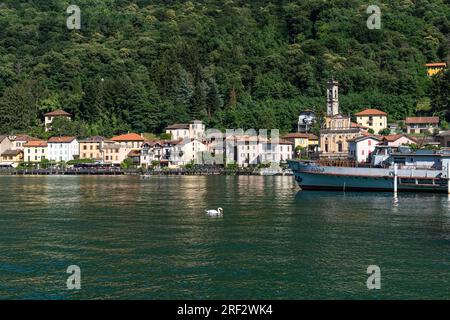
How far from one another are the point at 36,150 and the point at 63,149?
521 cm

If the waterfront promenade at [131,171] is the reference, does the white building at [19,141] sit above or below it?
above

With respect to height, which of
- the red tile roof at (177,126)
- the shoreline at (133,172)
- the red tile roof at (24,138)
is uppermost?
the red tile roof at (177,126)

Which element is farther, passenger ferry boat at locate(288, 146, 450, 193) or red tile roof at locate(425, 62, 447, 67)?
red tile roof at locate(425, 62, 447, 67)

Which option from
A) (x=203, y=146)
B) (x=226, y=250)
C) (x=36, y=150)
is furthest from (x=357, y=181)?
(x=36, y=150)

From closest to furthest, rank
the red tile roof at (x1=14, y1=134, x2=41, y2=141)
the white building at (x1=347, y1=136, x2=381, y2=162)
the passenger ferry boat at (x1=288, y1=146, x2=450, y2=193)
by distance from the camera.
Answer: the passenger ferry boat at (x1=288, y1=146, x2=450, y2=193), the white building at (x1=347, y1=136, x2=381, y2=162), the red tile roof at (x1=14, y1=134, x2=41, y2=141)

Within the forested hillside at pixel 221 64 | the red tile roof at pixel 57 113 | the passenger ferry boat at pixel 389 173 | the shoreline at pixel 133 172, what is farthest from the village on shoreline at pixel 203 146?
the passenger ferry boat at pixel 389 173

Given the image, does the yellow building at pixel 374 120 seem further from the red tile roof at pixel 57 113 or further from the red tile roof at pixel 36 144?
the red tile roof at pixel 36 144

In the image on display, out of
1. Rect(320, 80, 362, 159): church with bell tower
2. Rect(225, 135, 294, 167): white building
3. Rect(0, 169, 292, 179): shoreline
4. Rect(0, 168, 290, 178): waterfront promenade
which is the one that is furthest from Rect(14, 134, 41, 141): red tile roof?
Rect(320, 80, 362, 159): church with bell tower

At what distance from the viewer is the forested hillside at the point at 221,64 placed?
12125 cm

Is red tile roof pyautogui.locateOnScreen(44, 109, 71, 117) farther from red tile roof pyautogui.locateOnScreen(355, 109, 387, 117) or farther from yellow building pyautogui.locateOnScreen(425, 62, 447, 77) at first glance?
yellow building pyautogui.locateOnScreen(425, 62, 447, 77)

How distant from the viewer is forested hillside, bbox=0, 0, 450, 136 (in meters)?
121

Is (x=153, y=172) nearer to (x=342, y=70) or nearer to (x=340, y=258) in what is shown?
(x=342, y=70)

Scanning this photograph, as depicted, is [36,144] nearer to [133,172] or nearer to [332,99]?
[133,172]

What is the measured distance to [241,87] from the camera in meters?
127
